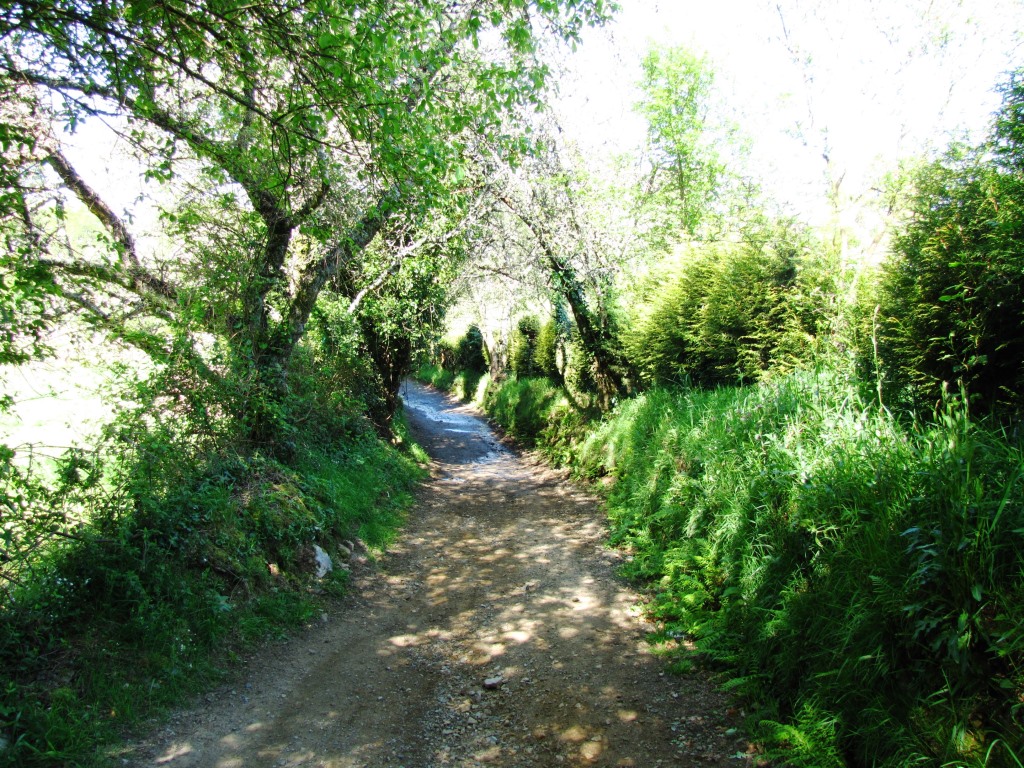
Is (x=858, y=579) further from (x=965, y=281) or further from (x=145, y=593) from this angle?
(x=145, y=593)

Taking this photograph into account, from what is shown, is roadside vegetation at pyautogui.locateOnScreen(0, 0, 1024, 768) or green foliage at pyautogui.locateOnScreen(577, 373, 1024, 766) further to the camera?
roadside vegetation at pyautogui.locateOnScreen(0, 0, 1024, 768)

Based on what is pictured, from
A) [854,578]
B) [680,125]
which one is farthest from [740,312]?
[680,125]

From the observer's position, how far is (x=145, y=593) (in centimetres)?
461

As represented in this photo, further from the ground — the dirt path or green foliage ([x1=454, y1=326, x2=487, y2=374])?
green foliage ([x1=454, y1=326, x2=487, y2=374])

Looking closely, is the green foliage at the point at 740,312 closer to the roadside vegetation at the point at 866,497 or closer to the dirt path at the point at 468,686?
the roadside vegetation at the point at 866,497

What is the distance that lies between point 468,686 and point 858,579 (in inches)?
119

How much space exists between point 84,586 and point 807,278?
334 inches

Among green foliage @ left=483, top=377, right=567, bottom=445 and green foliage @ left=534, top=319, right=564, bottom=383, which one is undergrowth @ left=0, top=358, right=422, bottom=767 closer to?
green foliage @ left=483, top=377, right=567, bottom=445

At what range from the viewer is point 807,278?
7.96 meters

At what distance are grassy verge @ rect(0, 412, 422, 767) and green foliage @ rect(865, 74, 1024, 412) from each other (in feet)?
19.8

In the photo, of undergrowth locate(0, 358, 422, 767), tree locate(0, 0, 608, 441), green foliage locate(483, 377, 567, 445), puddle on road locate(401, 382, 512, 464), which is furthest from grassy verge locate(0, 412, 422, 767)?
green foliage locate(483, 377, 567, 445)

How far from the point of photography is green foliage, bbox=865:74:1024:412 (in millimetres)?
4266

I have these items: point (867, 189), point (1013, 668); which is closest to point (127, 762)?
point (1013, 668)

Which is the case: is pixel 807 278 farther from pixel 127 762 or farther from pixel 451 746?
pixel 127 762
